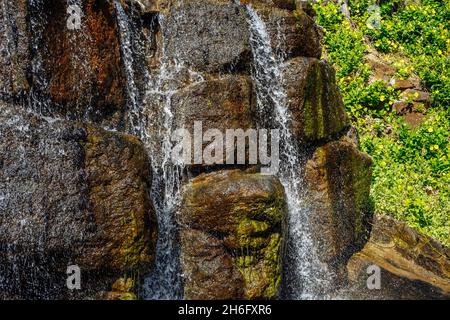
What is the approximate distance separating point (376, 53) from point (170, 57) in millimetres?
6704

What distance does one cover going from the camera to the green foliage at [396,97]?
29.6 feet

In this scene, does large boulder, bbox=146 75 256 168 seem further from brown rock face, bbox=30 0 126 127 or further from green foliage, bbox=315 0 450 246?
green foliage, bbox=315 0 450 246

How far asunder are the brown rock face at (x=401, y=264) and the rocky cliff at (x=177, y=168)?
3cm

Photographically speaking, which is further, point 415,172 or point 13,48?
point 415,172

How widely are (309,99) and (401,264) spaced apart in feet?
9.34

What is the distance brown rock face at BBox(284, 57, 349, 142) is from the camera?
7.21m

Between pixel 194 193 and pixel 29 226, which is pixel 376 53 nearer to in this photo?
pixel 194 193

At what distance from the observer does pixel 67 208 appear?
4895mm

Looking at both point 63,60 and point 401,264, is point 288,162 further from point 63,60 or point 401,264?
point 63,60
